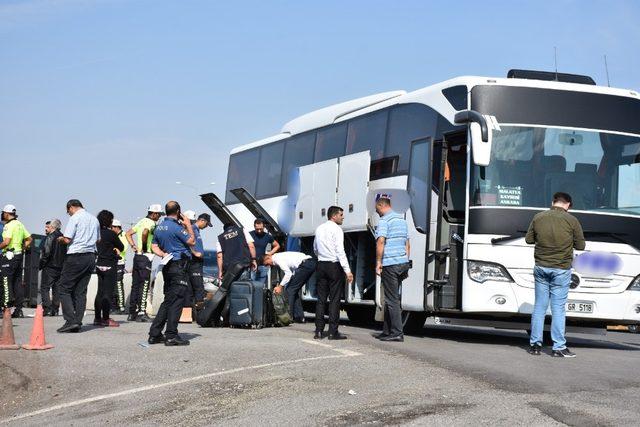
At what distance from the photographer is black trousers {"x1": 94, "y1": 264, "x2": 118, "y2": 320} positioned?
1622 centimetres

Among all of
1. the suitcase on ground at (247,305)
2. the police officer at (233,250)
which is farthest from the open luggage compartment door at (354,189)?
the suitcase on ground at (247,305)

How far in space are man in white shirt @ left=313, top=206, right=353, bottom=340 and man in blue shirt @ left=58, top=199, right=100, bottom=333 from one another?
328 cm

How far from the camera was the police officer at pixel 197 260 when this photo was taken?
47.1ft

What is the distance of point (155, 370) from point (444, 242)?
16.7 ft

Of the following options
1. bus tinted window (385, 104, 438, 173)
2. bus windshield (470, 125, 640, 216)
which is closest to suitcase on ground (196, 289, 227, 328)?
bus tinted window (385, 104, 438, 173)

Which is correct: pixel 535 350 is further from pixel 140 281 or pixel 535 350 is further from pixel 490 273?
pixel 140 281

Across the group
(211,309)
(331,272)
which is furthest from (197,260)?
(331,272)

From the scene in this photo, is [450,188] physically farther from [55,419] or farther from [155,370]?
[55,419]

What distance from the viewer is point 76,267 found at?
14.6 metres

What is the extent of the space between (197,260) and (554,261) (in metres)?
5.02

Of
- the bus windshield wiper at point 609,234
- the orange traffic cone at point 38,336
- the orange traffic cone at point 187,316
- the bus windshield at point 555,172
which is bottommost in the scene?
the orange traffic cone at point 38,336

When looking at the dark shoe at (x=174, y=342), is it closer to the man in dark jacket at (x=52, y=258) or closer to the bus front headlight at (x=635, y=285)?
the bus front headlight at (x=635, y=285)

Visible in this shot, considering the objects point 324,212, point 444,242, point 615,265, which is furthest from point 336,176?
point 615,265

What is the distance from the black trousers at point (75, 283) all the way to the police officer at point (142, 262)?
2.85 meters
